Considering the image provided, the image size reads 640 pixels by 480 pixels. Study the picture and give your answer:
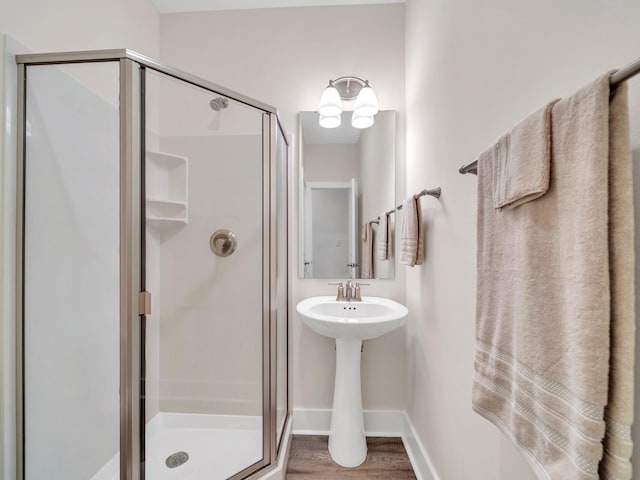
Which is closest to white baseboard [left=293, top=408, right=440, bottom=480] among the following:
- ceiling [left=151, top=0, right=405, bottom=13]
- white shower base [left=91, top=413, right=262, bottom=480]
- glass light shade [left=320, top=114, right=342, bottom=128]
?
white shower base [left=91, top=413, right=262, bottom=480]

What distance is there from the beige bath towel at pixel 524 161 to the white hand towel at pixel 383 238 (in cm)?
105

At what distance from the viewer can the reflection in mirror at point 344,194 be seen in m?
1.69

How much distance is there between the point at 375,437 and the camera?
165 cm

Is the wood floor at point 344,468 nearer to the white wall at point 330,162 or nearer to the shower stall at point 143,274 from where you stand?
the shower stall at point 143,274

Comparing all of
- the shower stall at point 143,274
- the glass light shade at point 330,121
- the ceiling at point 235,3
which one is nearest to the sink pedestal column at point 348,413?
the shower stall at point 143,274

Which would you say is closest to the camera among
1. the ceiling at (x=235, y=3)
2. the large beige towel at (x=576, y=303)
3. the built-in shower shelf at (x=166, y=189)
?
the large beige towel at (x=576, y=303)

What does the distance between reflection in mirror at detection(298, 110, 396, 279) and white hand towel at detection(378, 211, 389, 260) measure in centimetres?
2

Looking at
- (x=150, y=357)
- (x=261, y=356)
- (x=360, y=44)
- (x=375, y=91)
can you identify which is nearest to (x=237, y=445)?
(x=261, y=356)

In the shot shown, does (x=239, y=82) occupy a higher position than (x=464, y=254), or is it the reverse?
(x=239, y=82)

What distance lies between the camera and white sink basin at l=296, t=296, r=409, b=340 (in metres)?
1.25

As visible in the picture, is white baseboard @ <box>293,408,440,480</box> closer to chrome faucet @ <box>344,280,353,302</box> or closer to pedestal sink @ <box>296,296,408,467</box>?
pedestal sink @ <box>296,296,408,467</box>

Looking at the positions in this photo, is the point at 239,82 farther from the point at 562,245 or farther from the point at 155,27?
the point at 562,245

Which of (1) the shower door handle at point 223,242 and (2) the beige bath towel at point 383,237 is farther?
(2) the beige bath towel at point 383,237

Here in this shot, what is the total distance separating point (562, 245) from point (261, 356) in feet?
4.18
